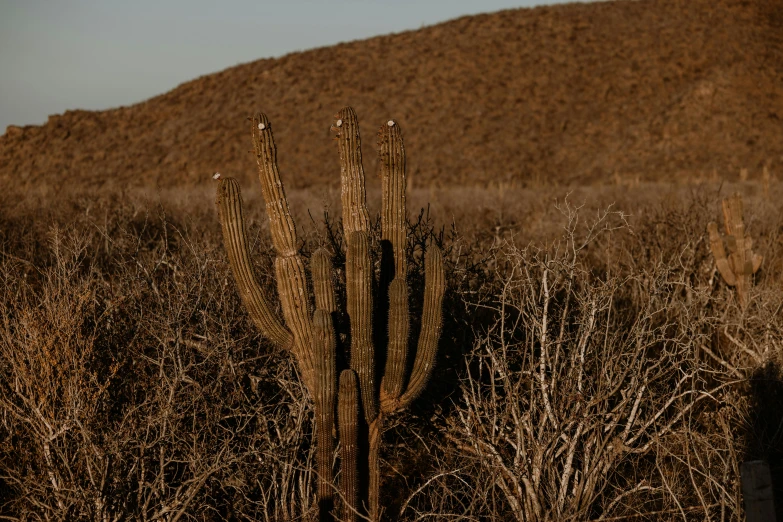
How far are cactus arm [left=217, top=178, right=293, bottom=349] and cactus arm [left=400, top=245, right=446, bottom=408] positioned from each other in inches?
30.9

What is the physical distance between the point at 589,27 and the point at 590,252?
35623 millimetres

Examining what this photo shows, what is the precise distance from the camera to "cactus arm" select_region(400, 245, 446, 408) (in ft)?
14.9

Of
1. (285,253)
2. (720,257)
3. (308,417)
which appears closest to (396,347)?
(285,253)

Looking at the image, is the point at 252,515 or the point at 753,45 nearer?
the point at 252,515

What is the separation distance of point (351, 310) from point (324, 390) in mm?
466

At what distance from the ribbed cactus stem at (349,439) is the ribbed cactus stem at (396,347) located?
267mm

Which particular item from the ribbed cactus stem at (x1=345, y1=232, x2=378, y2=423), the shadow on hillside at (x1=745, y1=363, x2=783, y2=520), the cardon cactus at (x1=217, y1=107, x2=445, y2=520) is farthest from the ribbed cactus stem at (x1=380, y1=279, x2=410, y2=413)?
the shadow on hillside at (x1=745, y1=363, x2=783, y2=520)

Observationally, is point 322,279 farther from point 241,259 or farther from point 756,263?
point 756,263

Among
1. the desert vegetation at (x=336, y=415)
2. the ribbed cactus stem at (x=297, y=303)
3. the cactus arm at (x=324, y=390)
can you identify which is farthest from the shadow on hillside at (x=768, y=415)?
the ribbed cactus stem at (x=297, y=303)

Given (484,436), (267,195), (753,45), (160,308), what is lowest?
(484,436)

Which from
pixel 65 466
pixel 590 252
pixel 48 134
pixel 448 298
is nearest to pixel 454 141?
pixel 48 134

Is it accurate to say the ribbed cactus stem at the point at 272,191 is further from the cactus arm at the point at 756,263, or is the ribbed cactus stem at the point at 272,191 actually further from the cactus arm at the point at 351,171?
the cactus arm at the point at 756,263

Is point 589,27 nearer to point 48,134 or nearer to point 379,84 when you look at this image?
point 379,84

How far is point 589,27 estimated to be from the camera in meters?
43.2
